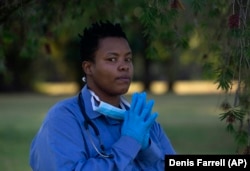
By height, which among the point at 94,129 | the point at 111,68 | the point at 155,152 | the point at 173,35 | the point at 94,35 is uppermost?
the point at 173,35

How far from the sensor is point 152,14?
4383 millimetres

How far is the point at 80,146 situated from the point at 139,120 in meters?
0.33

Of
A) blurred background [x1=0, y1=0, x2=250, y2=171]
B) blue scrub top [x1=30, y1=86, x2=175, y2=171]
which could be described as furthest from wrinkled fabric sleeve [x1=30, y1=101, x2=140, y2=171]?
blurred background [x1=0, y1=0, x2=250, y2=171]

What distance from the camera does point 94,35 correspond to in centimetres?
380

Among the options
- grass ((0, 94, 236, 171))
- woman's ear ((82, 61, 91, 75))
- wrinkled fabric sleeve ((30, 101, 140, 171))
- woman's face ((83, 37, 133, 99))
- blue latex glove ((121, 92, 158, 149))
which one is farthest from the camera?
grass ((0, 94, 236, 171))

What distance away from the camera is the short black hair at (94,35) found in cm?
377

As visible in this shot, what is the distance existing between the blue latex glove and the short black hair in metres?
0.33

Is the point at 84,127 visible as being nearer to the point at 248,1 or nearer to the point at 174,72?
the point at 248,1

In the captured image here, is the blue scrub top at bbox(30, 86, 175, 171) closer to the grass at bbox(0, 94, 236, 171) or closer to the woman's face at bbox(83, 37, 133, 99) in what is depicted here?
the woman's face at bbox(83, 37, 133, 99)

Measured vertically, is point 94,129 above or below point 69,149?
above

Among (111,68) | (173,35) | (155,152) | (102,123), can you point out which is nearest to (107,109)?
(102,123)

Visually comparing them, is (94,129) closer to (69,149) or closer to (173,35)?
(69,149)

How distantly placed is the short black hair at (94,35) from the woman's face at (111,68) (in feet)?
0.09

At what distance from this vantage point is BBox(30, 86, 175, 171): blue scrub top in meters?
3.45
